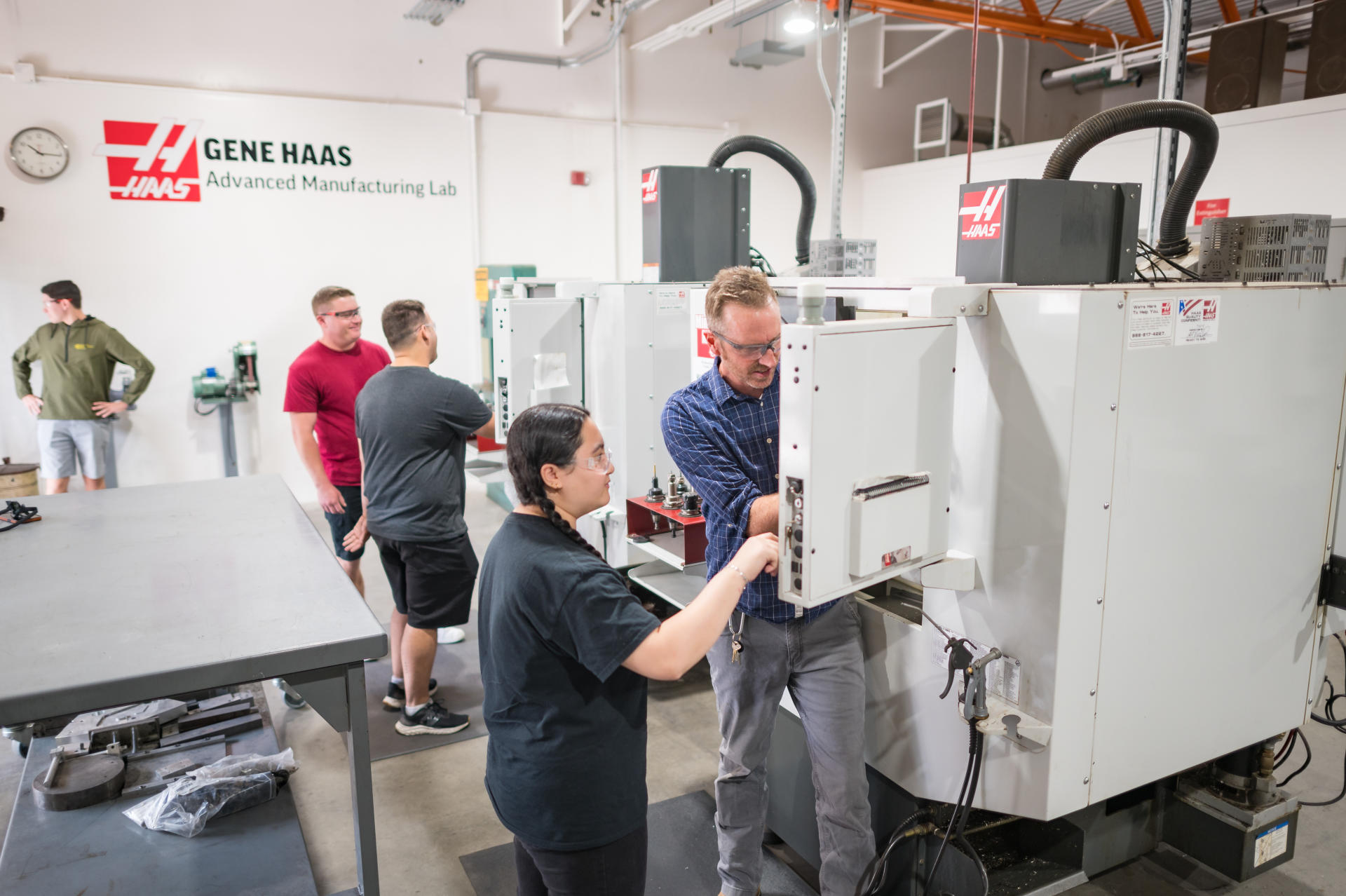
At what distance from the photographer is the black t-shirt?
130cm

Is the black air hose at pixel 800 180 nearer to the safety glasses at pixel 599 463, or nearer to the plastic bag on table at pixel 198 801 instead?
the safety glasses at pixel 599 463

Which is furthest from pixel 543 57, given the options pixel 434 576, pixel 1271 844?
pixel 1271 844

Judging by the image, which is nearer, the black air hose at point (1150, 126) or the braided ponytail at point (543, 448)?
the braided ponytail at point (543, 448)

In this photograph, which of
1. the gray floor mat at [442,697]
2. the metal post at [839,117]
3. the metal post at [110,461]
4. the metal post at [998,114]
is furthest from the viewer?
the metal post at [998,114]

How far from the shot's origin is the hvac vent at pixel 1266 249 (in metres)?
1.95

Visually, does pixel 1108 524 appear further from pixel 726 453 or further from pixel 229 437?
pixel 229 437

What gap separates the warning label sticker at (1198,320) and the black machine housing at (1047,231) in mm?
191

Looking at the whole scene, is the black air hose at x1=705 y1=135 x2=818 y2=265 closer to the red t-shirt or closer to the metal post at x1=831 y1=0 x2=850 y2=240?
the metal post at x1=831 y1=0 x2=850 y2=240

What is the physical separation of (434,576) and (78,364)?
3413 millimetres

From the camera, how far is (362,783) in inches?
71.7

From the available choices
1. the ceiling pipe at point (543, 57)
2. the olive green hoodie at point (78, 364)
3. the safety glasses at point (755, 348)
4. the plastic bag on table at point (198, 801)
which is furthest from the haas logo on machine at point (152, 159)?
the safety glasses at point (755, 348)

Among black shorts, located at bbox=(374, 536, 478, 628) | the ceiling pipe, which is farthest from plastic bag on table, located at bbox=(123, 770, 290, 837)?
the ceiling pipe

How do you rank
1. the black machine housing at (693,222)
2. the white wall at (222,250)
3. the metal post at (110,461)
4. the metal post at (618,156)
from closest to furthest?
the black machine housing at (693,222) → the metal post at (110,461) → the white wall at (222,250) → the metal post at (618,156)

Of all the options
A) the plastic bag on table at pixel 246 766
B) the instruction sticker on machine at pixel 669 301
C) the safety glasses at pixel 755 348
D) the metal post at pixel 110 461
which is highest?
the instruction sticker on machine at pixel 669 301
